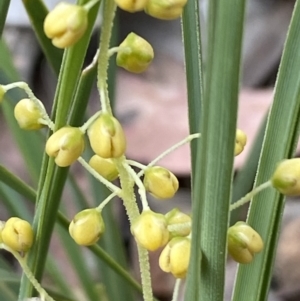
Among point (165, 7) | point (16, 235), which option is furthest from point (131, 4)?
point (16, 235)

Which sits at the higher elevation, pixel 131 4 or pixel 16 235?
pixel 131 4

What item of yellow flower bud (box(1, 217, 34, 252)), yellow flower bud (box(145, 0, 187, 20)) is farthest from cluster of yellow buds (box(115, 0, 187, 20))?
yellow flower bud (box(1, 217, 34, 252))

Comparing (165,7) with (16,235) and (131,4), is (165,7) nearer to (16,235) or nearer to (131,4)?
(131,4)

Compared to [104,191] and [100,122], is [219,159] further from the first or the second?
[104,191]

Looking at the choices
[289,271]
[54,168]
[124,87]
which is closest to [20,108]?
[54,168]

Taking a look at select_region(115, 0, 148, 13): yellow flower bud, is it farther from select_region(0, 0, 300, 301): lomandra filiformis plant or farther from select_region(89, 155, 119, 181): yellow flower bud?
select_region(89, 155, 119, 181): yellow flower bud

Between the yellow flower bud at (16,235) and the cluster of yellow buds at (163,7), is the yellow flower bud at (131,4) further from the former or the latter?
the yellow flower bud at (16,235)

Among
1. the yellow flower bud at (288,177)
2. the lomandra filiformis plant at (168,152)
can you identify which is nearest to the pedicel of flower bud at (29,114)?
the lomandra filiformis plant at (168,152)

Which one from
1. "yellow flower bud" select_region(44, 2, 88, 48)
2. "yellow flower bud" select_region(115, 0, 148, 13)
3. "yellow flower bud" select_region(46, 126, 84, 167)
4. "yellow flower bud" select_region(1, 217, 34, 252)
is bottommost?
"yellow flower bud" select_region(1, 217, 34, 252)
